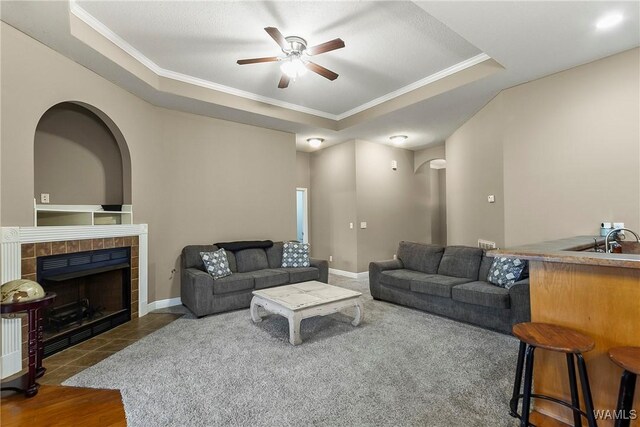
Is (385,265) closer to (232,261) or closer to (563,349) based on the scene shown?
(232,261)

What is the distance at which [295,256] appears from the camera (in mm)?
4984

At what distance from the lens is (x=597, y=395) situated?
164 centimetres

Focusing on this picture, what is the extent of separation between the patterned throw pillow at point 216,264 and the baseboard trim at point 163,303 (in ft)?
2.71

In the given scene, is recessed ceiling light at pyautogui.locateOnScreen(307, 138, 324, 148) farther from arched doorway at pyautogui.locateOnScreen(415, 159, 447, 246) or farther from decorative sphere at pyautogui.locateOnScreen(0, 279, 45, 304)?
decorative sphere at pyautogui.locateOnScreen(0, 279, 45, 304)

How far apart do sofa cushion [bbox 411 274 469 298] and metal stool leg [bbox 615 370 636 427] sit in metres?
2.22

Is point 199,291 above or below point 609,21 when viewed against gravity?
below

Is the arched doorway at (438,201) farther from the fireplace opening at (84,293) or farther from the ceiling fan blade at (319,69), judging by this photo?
the fireplace opening at (84,293)

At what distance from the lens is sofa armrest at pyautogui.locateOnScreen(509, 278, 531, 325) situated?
2.98 meters

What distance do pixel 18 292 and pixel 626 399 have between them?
150 inches

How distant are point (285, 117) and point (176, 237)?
2602 mm

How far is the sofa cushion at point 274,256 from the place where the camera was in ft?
16.5

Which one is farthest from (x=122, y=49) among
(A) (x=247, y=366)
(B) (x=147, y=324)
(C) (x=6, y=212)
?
(A) (x=247, y=366)

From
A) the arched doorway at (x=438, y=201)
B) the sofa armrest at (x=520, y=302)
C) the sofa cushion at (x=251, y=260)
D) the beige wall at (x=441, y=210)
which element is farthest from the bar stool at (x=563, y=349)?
the beige wall at (x=441, y=210)

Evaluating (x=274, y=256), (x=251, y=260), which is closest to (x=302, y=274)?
(x=274, y=256)
